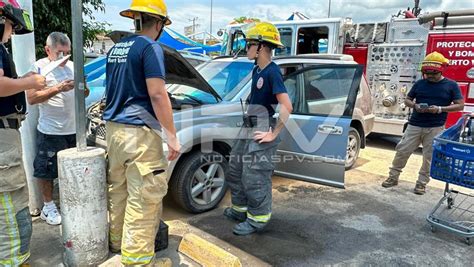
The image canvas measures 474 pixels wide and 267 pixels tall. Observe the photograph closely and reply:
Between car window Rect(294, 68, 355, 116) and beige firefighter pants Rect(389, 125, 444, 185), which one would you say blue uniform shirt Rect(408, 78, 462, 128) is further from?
car window Rect(294, 68, 355, 116)

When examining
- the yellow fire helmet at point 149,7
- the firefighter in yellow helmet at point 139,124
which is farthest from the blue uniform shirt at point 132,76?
the yellow fire helmet at point 149,7

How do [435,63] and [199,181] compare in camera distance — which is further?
[435,63]

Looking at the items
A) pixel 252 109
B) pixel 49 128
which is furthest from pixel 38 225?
pixel 252 109

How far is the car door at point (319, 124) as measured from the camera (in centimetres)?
390

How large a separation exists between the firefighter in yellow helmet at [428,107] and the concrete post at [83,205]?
392cm

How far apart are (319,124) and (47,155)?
9.01 ft

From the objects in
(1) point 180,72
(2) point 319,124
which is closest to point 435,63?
(2) point 319,124

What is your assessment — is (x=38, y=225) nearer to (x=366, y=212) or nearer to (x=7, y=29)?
(x=7, y=29)

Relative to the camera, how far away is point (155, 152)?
258 centimetres

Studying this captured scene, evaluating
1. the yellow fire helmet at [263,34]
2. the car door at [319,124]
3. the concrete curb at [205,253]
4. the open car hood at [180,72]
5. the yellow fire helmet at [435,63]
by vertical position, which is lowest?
the concrete curb at [205,253]

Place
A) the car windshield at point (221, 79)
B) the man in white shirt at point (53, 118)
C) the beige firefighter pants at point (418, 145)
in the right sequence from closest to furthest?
the man in white shirt at point (53, 118) → the car windshield at point (221, 79) → the beige firefighter pants at point (418, 145)

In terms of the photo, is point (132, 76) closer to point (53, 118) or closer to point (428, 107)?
point (53, 118)

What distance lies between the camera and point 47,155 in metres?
3.59

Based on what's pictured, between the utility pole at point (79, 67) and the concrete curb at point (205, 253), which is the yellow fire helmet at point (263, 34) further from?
the concrete curb at point (205, 253)
